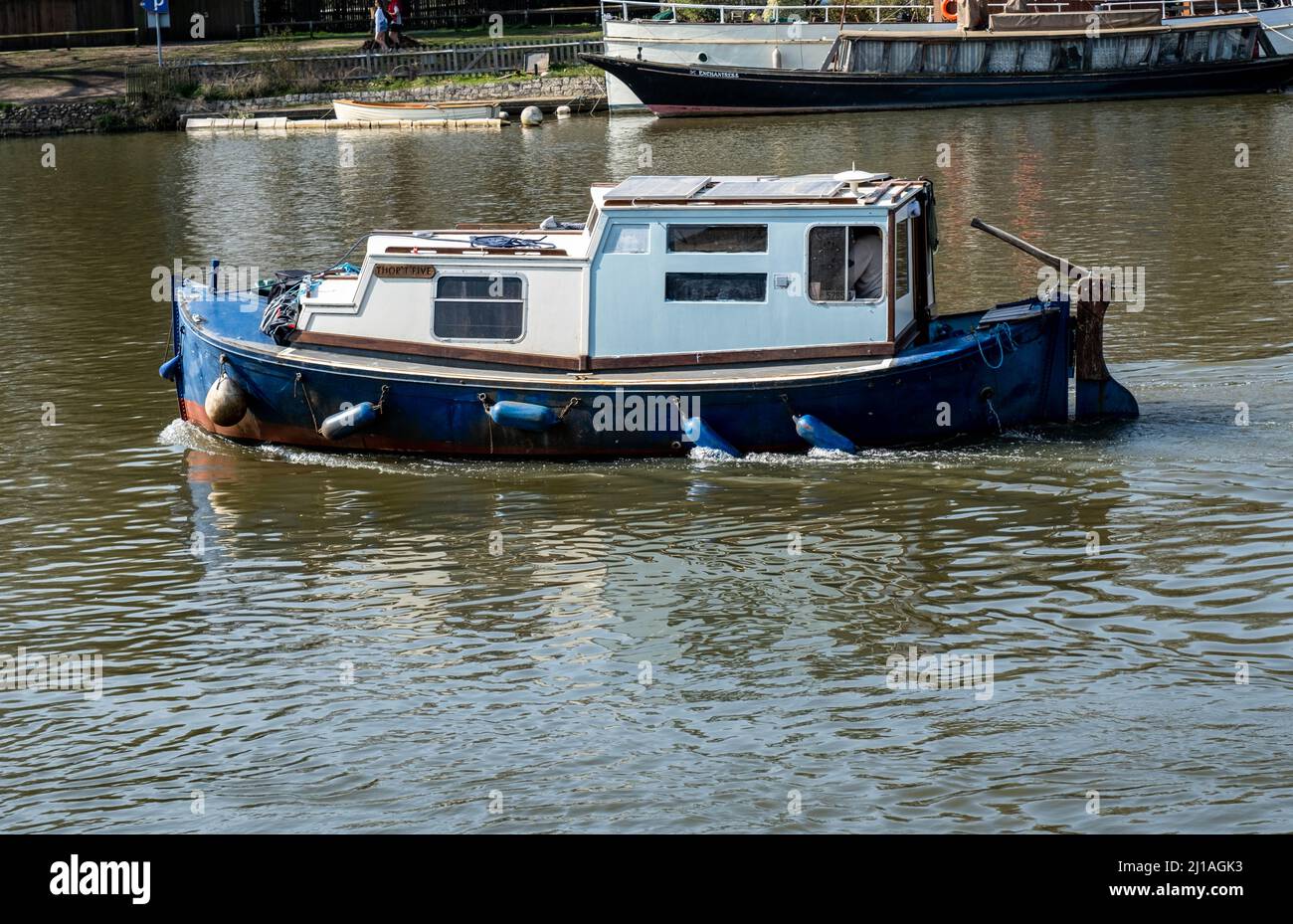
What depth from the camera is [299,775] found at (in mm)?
9984

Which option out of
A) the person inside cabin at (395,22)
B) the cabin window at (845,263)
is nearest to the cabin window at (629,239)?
the cabin window at (845,263)

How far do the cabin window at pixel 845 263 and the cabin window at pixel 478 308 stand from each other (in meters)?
2.84

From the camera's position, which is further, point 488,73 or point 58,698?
point 488,73

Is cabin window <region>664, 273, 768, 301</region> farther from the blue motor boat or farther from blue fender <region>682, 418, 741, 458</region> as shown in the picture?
blue fender <region>682, 418, 741, 458</region>

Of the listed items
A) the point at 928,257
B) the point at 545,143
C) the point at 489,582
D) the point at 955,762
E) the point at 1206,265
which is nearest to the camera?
the point at 955,762

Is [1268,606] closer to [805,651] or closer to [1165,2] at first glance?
[805,651]

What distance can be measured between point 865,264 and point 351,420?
5205mm

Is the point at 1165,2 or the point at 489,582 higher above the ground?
the point at 1165,2

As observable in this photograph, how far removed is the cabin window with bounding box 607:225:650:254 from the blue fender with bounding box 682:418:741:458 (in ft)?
5.60

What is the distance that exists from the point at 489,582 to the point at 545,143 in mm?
29413

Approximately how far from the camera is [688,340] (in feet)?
50.9

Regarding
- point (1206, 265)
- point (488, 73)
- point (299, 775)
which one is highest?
point (488, 73)

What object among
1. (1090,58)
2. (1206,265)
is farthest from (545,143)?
(1206,265)

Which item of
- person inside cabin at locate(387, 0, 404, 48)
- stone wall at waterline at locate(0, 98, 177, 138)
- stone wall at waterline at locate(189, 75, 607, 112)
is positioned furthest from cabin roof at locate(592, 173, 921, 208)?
person inside cabin at locate(387, 0, 404, 48)
